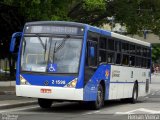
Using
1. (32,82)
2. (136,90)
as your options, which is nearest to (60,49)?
(32,82)

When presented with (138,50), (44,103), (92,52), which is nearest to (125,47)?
(138,50)

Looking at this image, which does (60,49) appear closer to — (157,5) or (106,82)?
(106,82)

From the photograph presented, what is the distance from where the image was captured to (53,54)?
61.3 ft

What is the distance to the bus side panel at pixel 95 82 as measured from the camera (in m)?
18.9

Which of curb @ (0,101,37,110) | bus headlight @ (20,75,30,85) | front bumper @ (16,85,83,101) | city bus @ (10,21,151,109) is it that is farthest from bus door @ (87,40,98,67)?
curb @ (0,101,37,110)

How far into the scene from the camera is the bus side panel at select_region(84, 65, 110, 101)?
61.9ft

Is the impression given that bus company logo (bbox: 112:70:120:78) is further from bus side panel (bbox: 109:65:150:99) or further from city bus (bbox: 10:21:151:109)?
city bus (bbox: 10:21:151:109)

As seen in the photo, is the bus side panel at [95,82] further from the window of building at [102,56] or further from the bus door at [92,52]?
the bus door at [92,52]

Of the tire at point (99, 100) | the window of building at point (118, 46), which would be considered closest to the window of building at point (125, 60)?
the window of building at point (118, 46)

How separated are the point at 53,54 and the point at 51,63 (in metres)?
0.34

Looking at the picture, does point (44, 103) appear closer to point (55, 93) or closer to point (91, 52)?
point (55, 93)

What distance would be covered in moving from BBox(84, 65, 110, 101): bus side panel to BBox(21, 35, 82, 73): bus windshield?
3.16 ft

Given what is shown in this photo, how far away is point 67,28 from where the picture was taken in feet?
62.6

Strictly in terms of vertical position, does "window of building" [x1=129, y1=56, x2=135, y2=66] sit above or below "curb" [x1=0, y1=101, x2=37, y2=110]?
above
